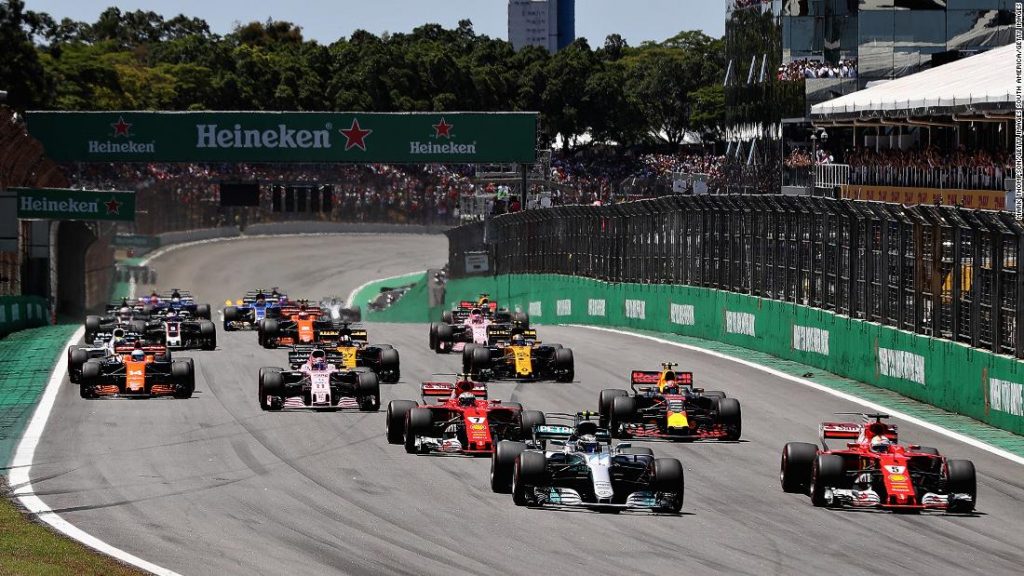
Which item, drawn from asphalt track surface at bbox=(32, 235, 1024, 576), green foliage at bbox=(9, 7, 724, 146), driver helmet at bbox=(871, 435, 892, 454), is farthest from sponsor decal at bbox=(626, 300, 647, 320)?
green foliage at bbox=(9, 7, 724, 146)

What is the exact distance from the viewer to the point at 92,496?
727 inches

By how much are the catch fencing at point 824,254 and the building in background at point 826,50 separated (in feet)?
34.9

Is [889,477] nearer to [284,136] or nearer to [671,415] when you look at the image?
[671,415]

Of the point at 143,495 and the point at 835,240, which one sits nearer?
the point at 143,495

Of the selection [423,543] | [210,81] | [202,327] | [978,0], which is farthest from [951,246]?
[210,81]

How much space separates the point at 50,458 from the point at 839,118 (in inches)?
1366

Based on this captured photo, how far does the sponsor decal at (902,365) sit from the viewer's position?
27531mm

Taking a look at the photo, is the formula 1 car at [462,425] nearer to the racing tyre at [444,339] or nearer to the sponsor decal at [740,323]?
the racing tyre at [444,339]

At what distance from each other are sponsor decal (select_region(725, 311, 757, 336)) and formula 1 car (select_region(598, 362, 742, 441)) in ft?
44.6

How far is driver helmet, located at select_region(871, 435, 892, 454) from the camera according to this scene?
1789 centimetres

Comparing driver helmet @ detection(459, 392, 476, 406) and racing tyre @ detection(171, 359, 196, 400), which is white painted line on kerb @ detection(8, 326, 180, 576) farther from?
driver helmet @ detection(459, 392, 476, 406)

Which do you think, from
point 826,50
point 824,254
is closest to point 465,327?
point 824,254

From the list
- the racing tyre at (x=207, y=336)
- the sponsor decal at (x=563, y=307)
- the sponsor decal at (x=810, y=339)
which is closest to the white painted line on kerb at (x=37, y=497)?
the racing tyre at (x=207, y=336)

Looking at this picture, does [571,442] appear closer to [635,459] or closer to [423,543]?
[635,459]
